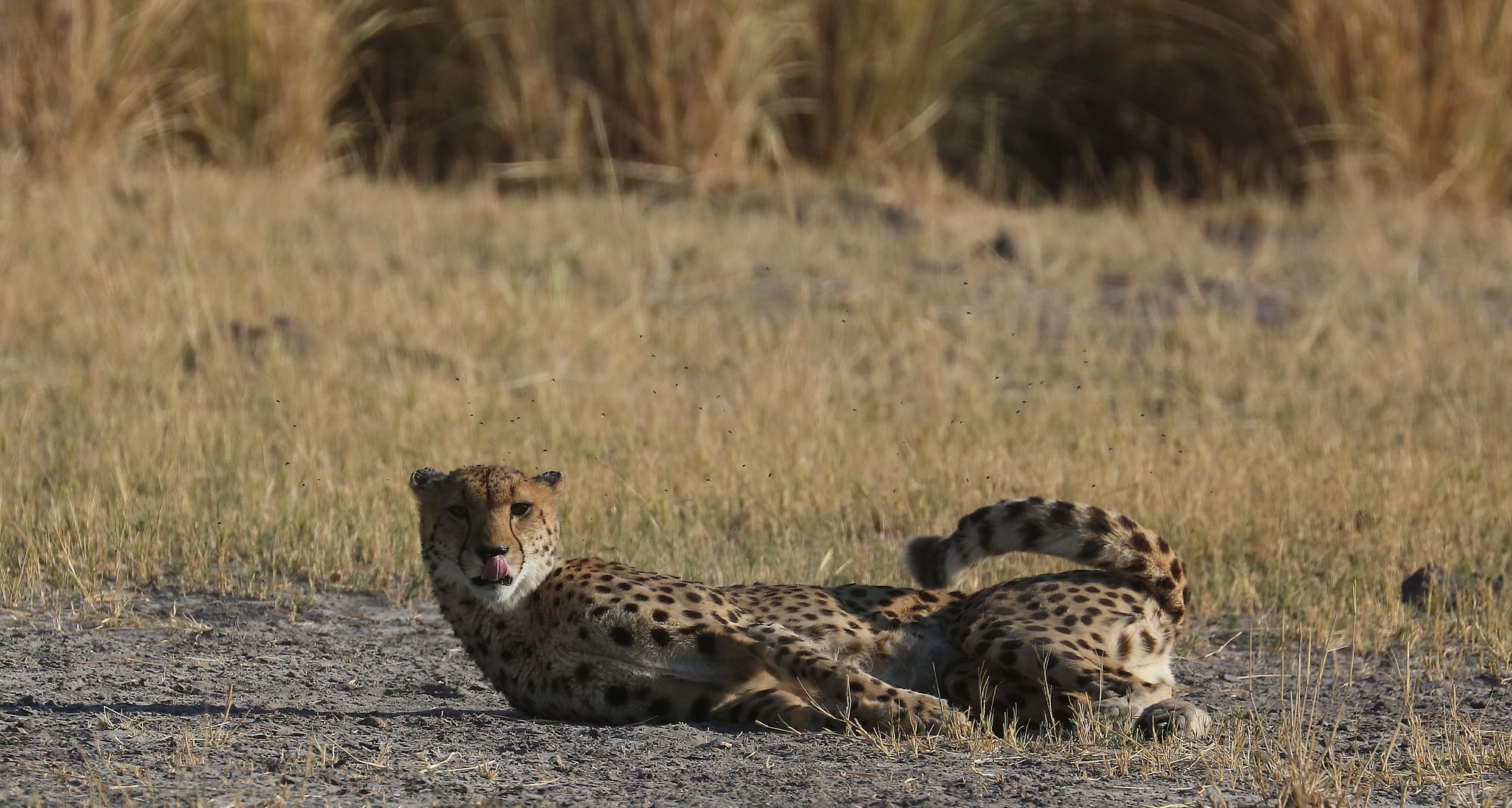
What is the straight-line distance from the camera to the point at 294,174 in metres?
10.9

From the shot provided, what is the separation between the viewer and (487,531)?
160 inches

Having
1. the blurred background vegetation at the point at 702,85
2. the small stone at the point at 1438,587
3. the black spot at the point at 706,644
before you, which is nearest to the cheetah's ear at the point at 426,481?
the black spot at the point at 706,644

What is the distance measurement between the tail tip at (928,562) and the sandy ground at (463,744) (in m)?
0.61

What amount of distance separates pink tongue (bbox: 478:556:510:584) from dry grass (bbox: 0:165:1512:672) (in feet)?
5.00

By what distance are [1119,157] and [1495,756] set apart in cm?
888

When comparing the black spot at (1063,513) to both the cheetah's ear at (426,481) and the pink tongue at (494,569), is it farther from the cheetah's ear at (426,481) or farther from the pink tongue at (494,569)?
the cheetah's ear at (426,481)

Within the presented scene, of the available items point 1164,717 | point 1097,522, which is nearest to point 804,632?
point 1097,522

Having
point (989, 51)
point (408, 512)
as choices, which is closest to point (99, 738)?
point (408, 512)

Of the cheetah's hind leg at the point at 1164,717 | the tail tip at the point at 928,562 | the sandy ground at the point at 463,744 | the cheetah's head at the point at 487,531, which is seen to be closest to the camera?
the sandy ground at the point at 463,744

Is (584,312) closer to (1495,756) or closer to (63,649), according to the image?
(63,649)

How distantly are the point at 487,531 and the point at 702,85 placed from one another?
7.06m

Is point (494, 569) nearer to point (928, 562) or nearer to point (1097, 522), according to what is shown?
point (928, 562)

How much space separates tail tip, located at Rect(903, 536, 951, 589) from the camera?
175 inches

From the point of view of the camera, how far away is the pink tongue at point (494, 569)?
405 centimetres
